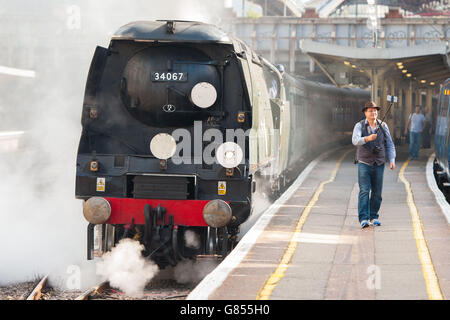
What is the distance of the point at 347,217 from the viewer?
1091cm

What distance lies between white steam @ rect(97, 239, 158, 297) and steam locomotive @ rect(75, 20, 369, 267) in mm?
120

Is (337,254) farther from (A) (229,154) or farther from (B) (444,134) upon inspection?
(B) (444,134)

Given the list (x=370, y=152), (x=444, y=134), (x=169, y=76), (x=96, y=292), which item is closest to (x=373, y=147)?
(x=370, y=152)

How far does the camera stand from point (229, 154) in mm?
8891

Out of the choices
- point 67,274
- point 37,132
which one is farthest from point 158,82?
point 37,132

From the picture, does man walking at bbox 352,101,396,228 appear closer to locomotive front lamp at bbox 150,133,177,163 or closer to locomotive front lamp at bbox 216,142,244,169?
locomotive front lamp at bbox 216,142,244,169

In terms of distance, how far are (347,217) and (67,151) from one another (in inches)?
550

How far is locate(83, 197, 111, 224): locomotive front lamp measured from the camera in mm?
8648

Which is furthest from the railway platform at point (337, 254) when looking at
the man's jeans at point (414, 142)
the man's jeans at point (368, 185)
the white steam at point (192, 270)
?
the man's jeans at point (414, 142)

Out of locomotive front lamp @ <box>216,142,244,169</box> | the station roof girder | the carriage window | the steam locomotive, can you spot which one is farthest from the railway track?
the station roof girder

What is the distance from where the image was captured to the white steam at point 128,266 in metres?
8.84

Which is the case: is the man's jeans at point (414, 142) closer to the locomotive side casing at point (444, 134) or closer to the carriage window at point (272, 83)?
the locomotive side casing at point (444, 134)

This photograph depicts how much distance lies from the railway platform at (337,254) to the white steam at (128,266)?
4.26ft

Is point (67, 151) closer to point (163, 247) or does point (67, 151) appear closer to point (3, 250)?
point (3, 250)
